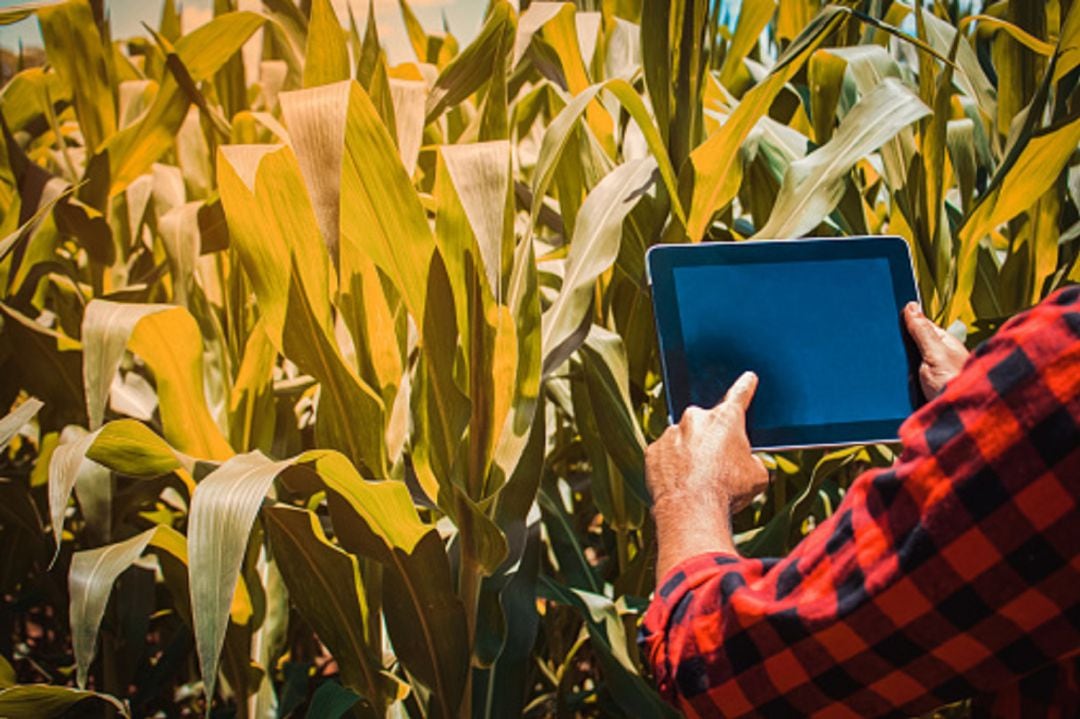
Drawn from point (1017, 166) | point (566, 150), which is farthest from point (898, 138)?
point (566, 150)

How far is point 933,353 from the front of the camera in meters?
0.56

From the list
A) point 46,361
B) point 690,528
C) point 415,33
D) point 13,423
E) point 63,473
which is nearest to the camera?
point 690,528

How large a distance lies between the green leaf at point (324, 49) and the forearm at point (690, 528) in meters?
0.38

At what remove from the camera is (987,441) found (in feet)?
1.08

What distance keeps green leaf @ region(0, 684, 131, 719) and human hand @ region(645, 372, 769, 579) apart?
0.35 meters

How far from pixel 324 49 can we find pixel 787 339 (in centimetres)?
35

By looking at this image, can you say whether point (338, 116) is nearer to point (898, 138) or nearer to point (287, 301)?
point (287, 301)

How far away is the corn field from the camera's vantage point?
0.60 m

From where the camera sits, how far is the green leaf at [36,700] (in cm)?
63

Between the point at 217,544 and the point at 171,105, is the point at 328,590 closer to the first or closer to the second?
the point at 217,544

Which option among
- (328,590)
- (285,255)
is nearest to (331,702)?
(328,590)

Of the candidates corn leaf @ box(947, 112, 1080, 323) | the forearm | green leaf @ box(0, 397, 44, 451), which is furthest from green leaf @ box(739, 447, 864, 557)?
green leaf @ box(0, 397, 44, 451)

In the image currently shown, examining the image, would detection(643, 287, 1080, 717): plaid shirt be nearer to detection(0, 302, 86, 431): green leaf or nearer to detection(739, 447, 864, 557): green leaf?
detection(739, 447, 864, 557): green leaf

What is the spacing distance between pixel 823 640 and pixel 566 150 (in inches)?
19.0
